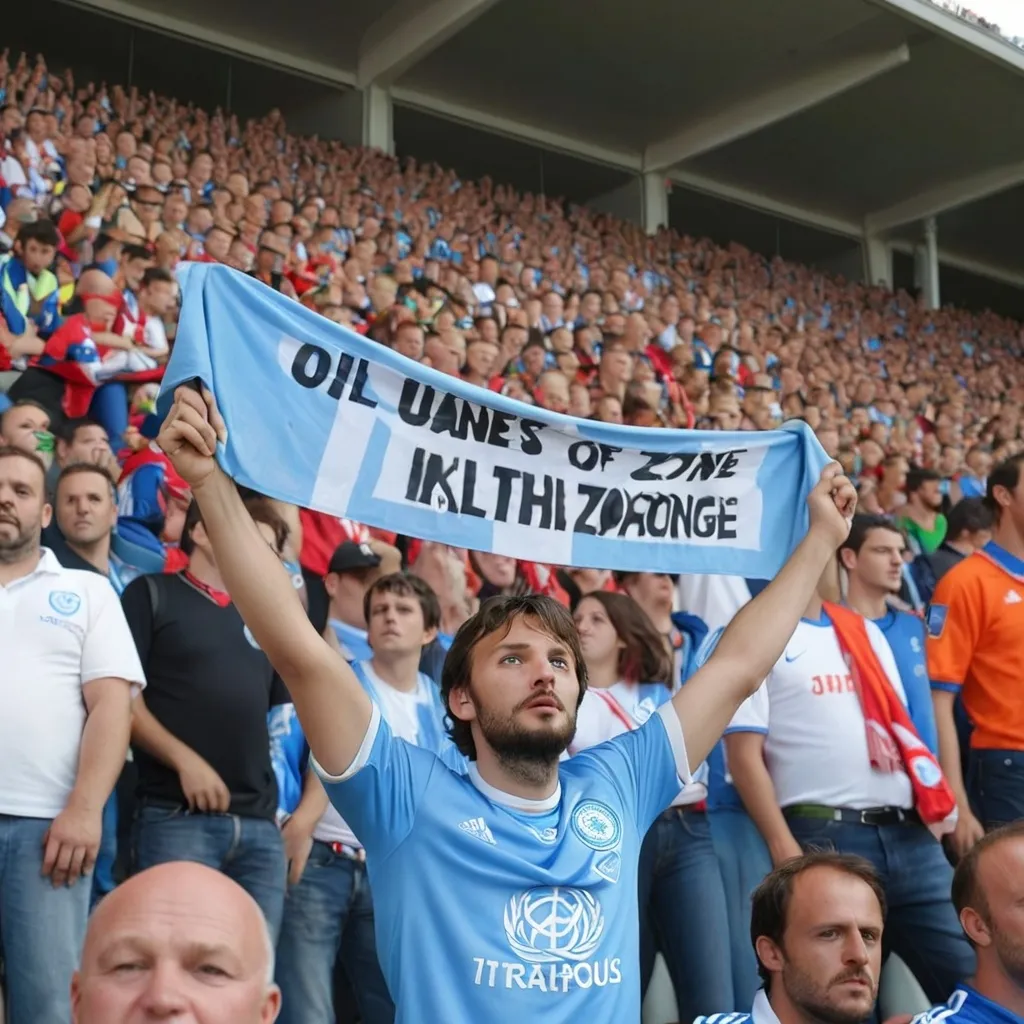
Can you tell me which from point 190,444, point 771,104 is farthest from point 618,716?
point 771,104

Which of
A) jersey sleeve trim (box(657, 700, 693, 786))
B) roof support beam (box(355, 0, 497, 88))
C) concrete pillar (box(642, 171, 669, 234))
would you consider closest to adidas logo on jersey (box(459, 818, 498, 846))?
jersey sleeve trim (box(657, 700, 693, 786))

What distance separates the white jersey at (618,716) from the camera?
4082 millimetres

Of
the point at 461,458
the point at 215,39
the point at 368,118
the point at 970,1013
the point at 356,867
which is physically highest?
the point at 215,39

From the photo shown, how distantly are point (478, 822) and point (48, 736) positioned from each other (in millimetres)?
1412

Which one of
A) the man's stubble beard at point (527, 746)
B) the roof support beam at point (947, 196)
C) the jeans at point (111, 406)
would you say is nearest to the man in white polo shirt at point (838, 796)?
the man's stubble beard at point (527, 746)

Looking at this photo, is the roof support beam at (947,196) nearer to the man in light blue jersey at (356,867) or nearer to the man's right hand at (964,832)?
the man's right hand at (964,832)

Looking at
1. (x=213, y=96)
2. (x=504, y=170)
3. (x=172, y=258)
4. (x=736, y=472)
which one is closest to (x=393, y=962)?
(x=736, y=472)

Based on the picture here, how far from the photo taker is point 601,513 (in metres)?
3.23

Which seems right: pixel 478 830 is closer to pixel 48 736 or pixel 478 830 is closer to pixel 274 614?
pixel 274 614

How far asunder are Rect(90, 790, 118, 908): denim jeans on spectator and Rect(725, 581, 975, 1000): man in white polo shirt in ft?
5.91

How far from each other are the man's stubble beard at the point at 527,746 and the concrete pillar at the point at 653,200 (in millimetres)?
16400

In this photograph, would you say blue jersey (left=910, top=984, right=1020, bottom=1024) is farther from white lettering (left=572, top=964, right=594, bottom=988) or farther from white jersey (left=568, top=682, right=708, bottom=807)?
white jersey (left=568, top=682, right=708, bottom=807)

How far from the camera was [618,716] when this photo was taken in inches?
163

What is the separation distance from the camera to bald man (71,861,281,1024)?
1.54 metres
